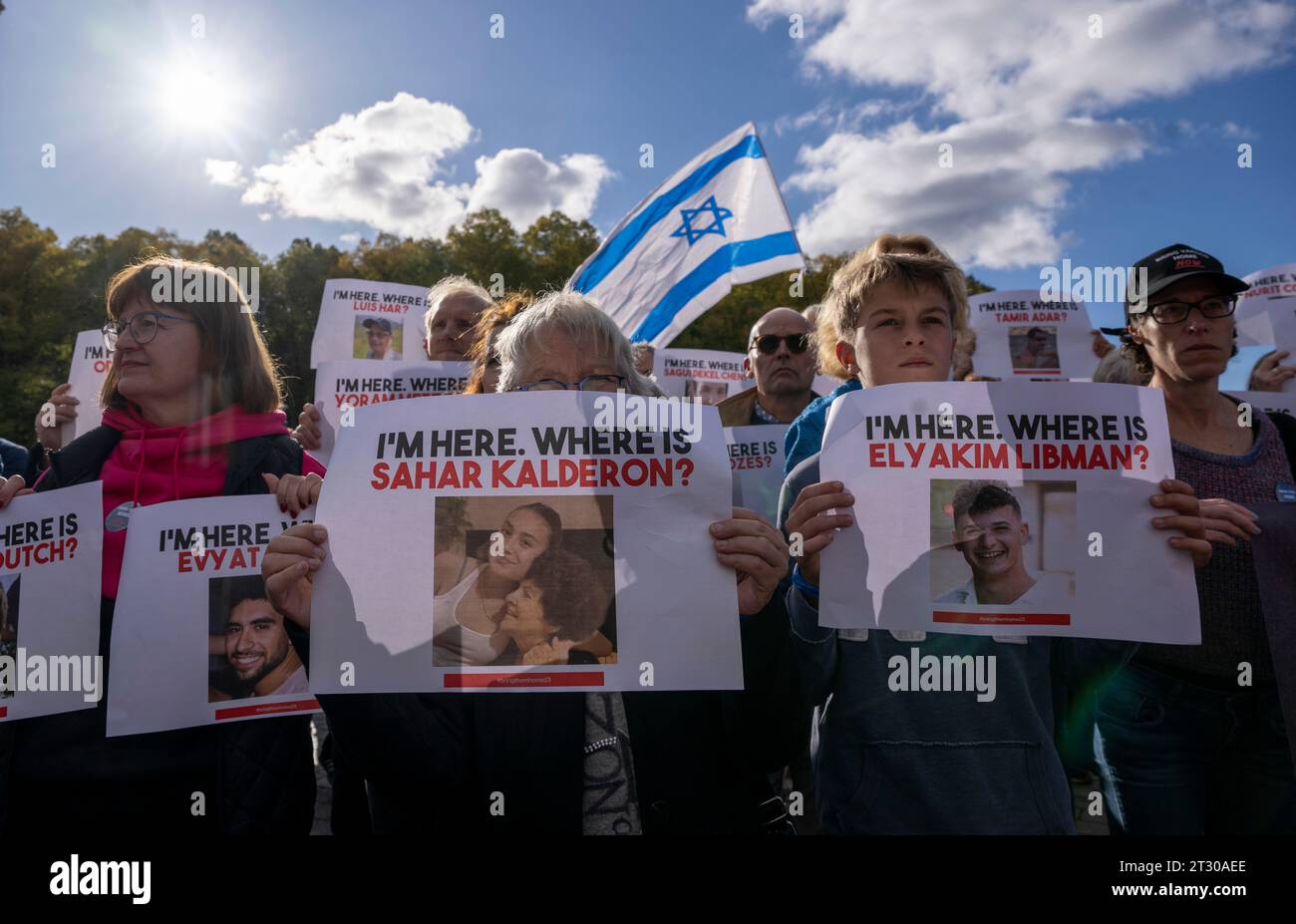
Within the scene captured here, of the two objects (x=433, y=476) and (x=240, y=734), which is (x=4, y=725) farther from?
(x=433, y=476)

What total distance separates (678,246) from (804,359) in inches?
56.4

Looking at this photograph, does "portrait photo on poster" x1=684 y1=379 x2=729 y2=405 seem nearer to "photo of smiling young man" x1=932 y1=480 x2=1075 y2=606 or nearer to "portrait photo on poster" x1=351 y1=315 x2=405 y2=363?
"portrait photo on poster" x1=351 y1=315 x2=405 y2=363

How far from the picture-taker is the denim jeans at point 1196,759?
2.52 m

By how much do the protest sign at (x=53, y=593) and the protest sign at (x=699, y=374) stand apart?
5.31 meters

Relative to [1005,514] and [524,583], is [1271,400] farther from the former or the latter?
[524,583]

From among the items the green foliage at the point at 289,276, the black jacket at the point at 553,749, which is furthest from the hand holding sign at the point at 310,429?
the green foliage at the point at 289,276

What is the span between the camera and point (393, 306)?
7.02m

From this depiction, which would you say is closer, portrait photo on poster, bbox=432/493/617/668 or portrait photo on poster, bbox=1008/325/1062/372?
portrait photo on poster, bbox=432/493/617/668

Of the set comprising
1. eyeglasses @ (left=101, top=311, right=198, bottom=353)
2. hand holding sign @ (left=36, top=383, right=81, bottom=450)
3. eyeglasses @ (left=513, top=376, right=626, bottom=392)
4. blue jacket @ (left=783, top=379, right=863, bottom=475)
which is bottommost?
blue jacket @ (left=783, top=379, right=863, bottom=475)

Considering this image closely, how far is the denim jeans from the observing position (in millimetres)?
2521

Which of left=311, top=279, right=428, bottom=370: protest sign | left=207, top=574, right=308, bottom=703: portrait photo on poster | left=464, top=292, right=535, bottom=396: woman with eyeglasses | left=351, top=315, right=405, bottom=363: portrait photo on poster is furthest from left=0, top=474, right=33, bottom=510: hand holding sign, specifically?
left=351, top=315, right=405, bottom=363: portrait photo on poster

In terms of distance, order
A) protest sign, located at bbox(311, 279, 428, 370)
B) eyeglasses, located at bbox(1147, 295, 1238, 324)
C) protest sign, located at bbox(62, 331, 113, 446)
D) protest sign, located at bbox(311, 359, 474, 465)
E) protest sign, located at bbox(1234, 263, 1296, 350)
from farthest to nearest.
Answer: protest sign, located at bbox(311, 279, 428, 370) → protest sign, located at bbox(62, 331, 113, 446) → protest sign, located at bbox(1234, 263, 1296, 350) → protest sign, located at bbox(311, 359, 474, 465) → eyeglasses, located at bbox(1147, 295, 1238, 324)

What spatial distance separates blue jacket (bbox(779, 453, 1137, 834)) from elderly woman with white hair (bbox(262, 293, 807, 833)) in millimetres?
143
